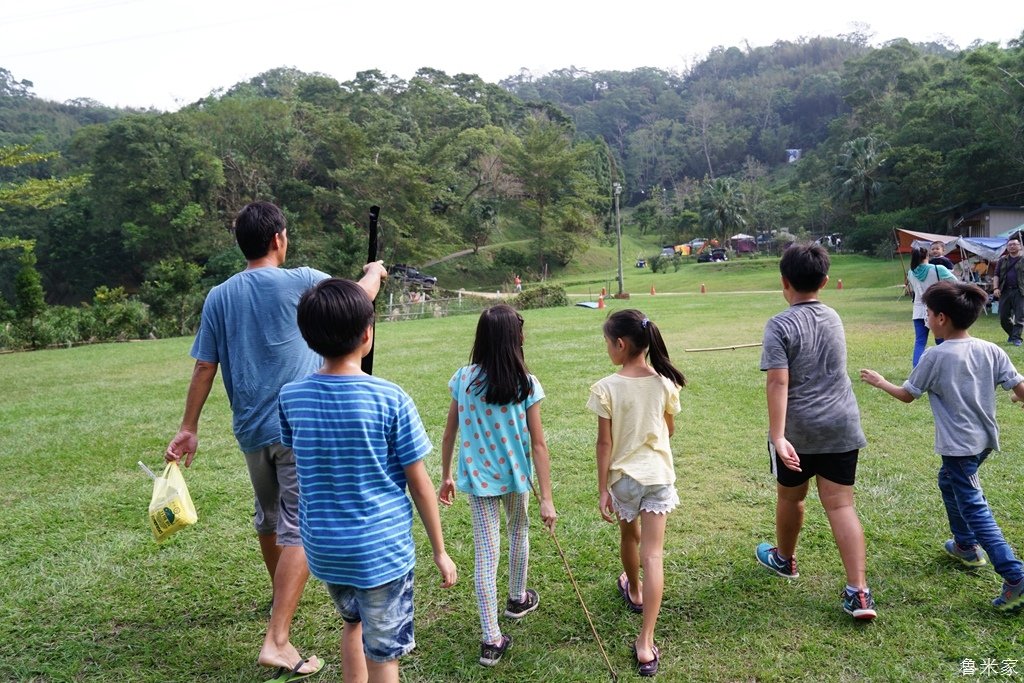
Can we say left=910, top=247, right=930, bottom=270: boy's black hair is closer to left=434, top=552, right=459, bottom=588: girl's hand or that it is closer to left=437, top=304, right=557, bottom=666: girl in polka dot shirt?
left=437, top=304, right=557, bottom=666: girl in polka dot shirt

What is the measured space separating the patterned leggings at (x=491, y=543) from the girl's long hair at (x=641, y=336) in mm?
816

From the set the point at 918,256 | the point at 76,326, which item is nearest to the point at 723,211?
the point at 76,326

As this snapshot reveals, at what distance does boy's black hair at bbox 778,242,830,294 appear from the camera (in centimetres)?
296

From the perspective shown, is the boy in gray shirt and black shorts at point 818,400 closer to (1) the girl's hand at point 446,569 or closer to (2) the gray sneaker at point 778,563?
(2) the gray sneaker at point 778,563

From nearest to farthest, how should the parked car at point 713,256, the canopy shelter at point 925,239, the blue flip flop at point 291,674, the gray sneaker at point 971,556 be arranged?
the blue flip flop at point 291,674, the gray sneaker at point 971,556, the canopy shelter at point 925,239, the parked car at point 713,256

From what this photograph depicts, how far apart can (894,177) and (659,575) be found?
47.4 metres

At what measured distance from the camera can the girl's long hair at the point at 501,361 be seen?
273cm

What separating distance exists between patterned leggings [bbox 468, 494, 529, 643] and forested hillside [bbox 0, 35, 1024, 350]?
60.7ft

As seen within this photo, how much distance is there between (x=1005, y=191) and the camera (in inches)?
1308

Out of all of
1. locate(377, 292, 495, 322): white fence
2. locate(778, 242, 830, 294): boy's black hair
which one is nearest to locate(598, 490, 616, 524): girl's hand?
locate(778, 242, 830, 294): boy's black hair

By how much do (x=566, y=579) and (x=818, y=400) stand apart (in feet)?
5.09

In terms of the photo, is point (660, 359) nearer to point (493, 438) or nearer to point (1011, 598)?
point (493, 438)

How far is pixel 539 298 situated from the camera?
2442 cm

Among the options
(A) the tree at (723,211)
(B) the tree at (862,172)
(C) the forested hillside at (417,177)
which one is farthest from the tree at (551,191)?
(B) the tree at (862,172)
